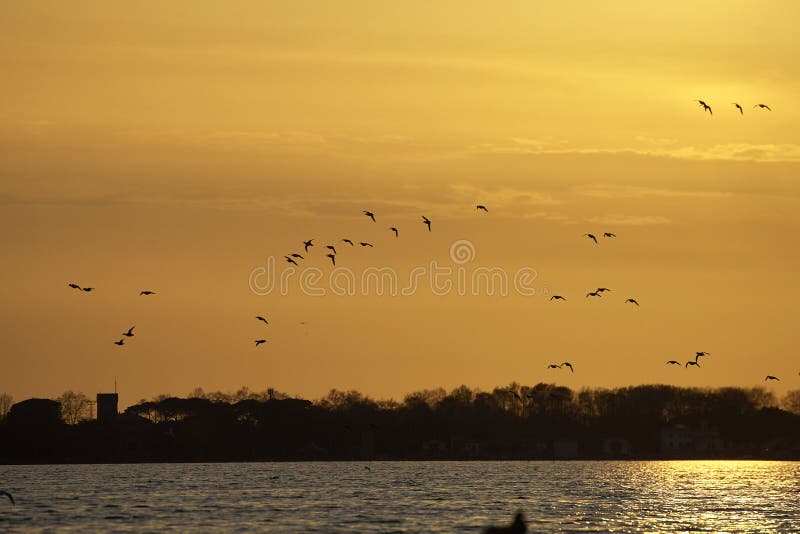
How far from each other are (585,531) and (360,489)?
58841mm

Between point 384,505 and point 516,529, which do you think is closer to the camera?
point 516,529

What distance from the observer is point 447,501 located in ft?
431

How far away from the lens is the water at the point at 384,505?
344 ft

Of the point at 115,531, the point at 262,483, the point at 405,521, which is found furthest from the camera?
→ the point at 262,483

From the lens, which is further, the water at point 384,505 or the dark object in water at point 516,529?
the water at point 384,505

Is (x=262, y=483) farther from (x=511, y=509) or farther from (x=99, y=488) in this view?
(x=511, y=509)

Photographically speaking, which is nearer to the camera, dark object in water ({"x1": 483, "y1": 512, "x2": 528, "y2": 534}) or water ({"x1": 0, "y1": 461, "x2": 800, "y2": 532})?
dark object in water ({"x1": 483, "y1": 512, "x2": 528, "y2": 534})

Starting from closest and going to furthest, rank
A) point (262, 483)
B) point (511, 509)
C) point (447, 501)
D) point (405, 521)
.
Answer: point (405, 521) < point (511, 509) < point (447, 501) < point (262, 483)

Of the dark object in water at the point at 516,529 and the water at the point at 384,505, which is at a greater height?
the water at the point at 384,505

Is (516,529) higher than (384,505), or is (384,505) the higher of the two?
(384,505)

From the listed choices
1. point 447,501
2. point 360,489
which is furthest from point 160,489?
point 447,501

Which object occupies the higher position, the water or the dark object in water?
the water

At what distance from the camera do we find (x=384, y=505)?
126m

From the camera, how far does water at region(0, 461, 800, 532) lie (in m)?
105
